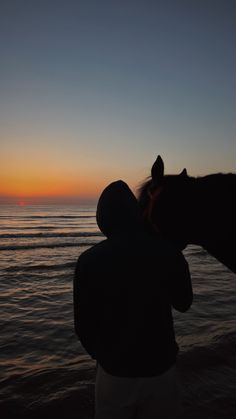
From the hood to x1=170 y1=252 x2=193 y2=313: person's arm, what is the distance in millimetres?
348

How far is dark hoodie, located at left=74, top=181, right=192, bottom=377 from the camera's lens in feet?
5.56

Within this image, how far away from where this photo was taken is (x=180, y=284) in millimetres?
1779

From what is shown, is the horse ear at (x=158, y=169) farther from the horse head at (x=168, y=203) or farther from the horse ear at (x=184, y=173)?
the horse ear at (x=184, y=173)

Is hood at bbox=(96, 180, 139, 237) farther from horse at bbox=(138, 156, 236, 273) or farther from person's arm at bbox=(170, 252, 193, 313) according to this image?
person's arm at bbox=(170, 252, 193, 313)

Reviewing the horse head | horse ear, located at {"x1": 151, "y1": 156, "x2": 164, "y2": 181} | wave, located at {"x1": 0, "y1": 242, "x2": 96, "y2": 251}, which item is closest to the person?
the horse head

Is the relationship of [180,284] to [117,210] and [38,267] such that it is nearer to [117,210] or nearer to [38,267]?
[117,210]

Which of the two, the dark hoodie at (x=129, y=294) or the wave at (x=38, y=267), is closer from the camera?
the dark hoodie at (x=129, y=294)

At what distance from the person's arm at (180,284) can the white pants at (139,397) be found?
0.42m

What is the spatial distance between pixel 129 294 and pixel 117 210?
0.51m

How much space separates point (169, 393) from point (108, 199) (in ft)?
4.13


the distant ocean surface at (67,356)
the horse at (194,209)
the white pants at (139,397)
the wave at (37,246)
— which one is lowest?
the wave at (37,246)

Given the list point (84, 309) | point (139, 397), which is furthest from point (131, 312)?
point (139, 397)

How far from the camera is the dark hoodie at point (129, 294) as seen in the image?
169 centimetres

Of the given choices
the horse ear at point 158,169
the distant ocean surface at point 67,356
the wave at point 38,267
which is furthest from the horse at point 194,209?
the wave at point 38,267
